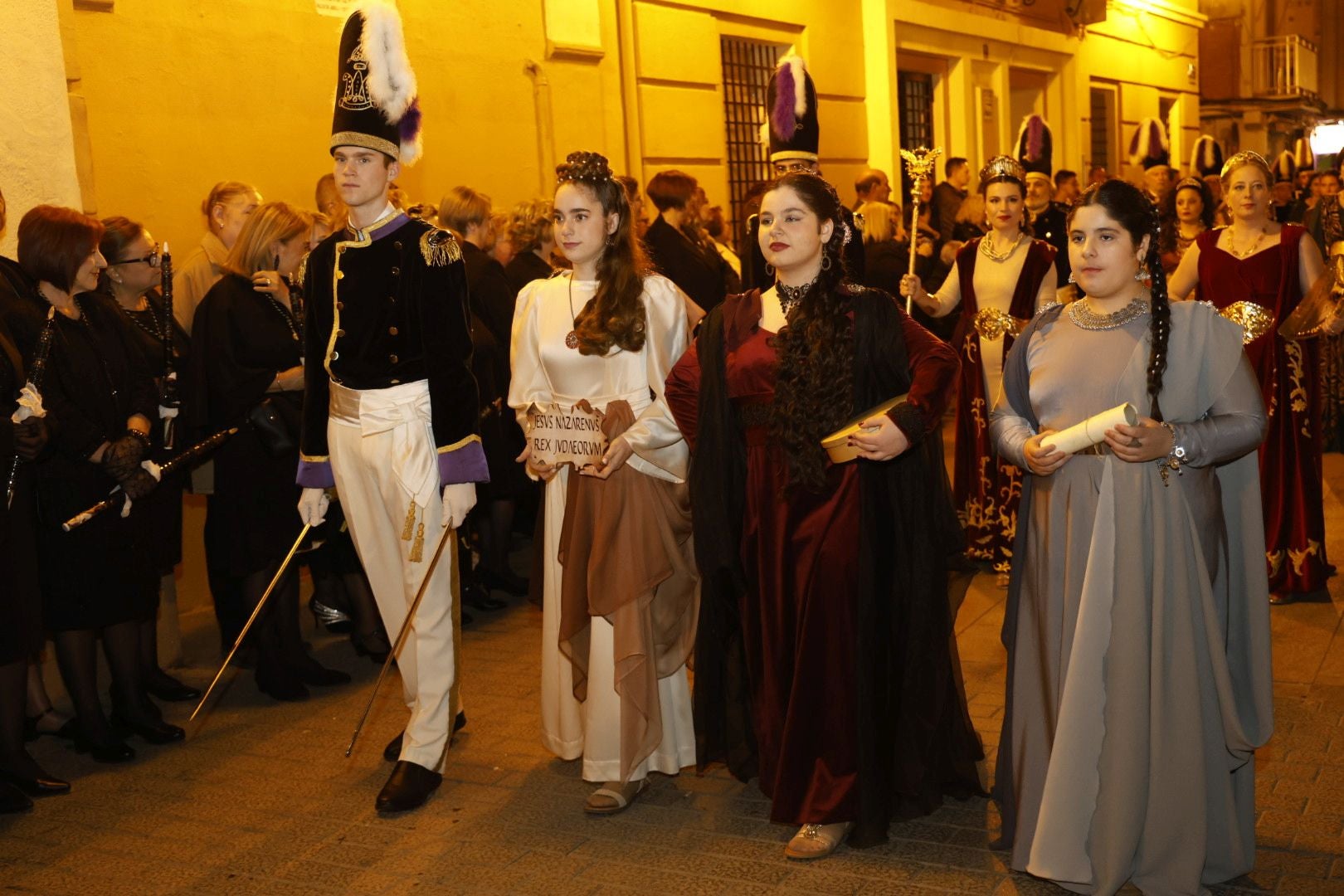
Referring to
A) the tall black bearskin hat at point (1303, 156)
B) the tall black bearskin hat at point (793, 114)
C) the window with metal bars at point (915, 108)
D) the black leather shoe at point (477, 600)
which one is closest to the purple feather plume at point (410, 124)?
the tall black bearskin hat at point (793, 114)

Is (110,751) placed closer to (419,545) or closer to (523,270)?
(419,545)

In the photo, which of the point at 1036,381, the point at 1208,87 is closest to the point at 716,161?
the point at 1036,381

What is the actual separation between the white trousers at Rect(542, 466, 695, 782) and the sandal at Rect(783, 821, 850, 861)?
641 millimetres

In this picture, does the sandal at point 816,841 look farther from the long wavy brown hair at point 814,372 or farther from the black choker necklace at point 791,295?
the black choker necklace at point 791,295

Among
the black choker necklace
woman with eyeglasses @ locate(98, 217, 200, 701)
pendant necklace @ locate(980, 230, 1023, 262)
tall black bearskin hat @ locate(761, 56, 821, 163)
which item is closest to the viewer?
the black choker necklace

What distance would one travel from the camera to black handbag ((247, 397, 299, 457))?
20.2 feet

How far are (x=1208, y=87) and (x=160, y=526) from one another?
3122cm

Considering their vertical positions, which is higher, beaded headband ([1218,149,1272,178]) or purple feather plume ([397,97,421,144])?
purple feather plume ([397,97,421,144])

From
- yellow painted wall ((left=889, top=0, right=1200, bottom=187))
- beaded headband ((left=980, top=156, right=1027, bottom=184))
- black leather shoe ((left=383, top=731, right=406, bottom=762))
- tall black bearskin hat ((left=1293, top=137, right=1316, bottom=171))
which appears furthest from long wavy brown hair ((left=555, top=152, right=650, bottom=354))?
tall black bearskin hat ((left=1293, top=137, right=1316, bottom=171))

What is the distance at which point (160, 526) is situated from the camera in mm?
5930

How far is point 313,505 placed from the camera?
507 centimetres

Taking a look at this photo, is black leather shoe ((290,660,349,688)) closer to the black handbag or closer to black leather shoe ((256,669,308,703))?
black leather shoe ((256,669,308,703))

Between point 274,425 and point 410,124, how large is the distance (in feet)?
5.82

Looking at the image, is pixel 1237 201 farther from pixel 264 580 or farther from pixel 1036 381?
pixel 264 580
